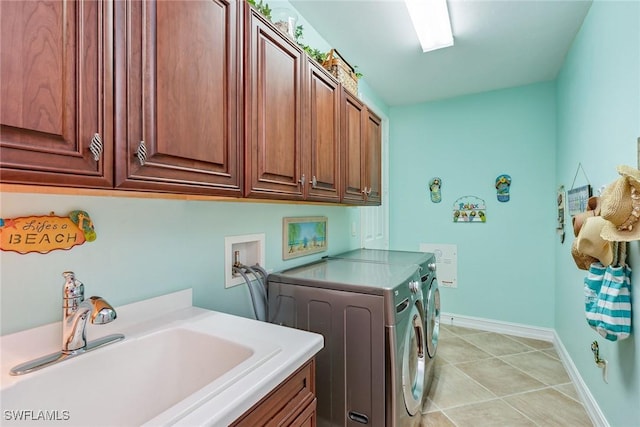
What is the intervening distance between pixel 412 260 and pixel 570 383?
1.61 meters

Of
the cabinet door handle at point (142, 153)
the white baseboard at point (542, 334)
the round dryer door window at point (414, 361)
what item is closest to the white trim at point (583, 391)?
the white baseboard at point (542, 334)

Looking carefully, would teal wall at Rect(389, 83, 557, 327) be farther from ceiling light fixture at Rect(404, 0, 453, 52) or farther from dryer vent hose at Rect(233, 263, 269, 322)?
dryer vent hose at Rect(233, 263, 269, 322)

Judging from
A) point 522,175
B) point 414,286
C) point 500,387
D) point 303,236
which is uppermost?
point 522,175

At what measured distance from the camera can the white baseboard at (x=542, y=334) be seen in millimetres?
1953

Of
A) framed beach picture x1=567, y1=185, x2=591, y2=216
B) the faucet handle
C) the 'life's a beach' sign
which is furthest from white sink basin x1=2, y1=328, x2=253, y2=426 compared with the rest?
framed beach picture x1=567, y1=185, x2=591, y2=216

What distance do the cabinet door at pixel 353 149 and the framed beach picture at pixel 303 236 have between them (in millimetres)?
321

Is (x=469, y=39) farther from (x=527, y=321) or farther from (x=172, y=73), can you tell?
(x=527, y=321)

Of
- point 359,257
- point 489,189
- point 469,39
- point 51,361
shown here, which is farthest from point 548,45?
point 51,361

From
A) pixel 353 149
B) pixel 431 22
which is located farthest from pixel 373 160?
pixel 431 22

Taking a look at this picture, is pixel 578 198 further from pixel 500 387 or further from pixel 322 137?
pixel 322 137

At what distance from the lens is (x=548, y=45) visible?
8.22 feet

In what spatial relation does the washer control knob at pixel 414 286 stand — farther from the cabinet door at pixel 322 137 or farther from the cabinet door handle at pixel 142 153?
the cabinet door handle at pixel 142 153

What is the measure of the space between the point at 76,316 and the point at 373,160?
2080mm

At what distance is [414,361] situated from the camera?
1.64m
